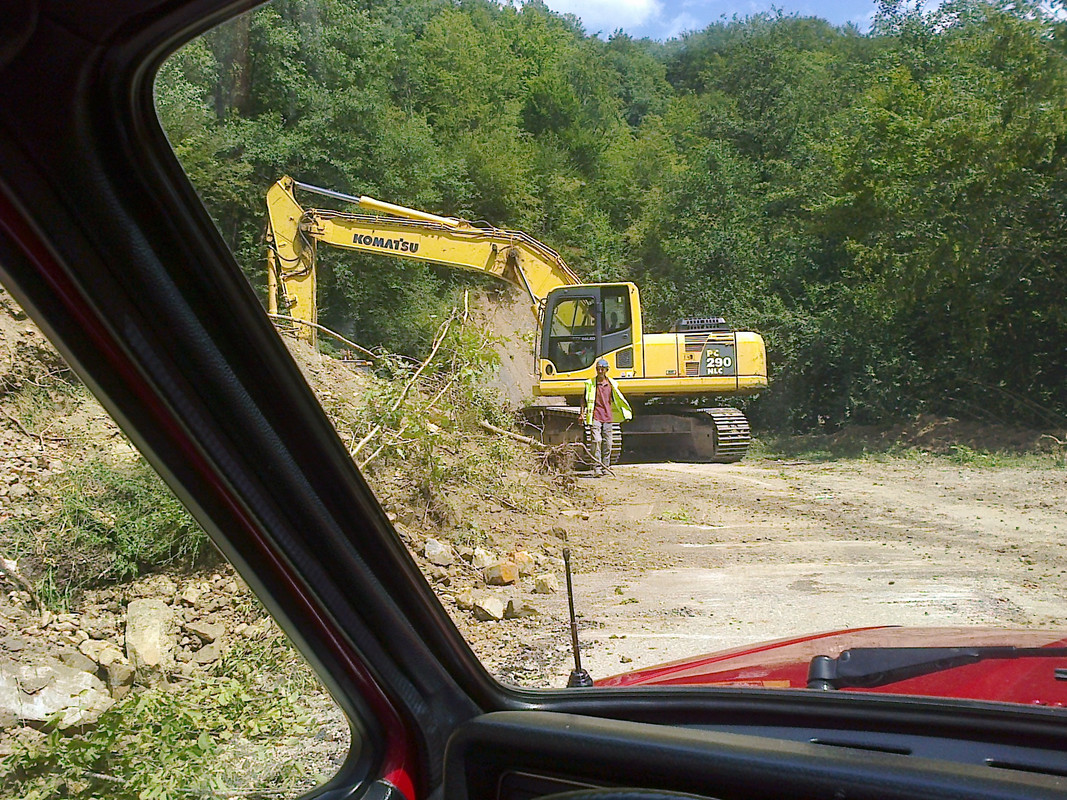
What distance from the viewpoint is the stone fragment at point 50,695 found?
6.04 feet

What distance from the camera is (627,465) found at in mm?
5480

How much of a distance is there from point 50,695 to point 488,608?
133 centimetres

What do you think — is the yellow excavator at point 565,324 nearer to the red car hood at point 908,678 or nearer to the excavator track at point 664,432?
the excavator track at point 664,432

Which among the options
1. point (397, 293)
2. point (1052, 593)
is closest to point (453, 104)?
point (397, 293)

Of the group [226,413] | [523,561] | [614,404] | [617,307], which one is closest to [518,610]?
[523,561]

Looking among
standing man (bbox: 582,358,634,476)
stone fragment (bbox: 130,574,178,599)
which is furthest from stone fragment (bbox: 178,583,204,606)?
standing man (bbox: 582,358,634,476)

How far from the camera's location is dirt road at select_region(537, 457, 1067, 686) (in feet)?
7.98

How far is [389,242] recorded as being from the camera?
7.73 ft

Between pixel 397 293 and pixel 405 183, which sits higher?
pixel 405 183

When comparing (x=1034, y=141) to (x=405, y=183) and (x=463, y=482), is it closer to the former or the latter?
(x=405, y=183)

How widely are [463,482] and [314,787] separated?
1.56 m

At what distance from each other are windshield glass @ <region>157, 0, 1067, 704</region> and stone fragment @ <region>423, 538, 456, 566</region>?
0.02 metres

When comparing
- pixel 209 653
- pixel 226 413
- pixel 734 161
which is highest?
pixel 734 161

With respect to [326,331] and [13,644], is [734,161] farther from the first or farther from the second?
[13,644]
